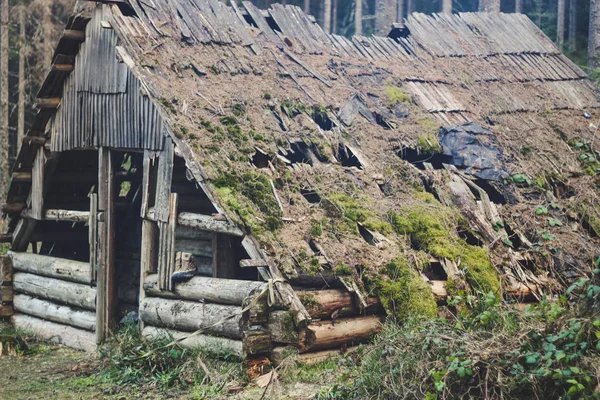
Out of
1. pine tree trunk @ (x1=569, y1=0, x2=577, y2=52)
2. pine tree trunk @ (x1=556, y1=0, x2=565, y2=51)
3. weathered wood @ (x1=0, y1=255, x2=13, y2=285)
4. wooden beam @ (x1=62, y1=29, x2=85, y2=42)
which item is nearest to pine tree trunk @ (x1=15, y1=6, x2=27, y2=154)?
weathered wood @ (x1=0, y1=255, x2=13, y2=285)

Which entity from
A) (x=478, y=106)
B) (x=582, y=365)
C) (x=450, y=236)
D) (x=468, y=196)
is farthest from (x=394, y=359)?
(x=478, y=106)

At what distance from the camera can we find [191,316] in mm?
10555

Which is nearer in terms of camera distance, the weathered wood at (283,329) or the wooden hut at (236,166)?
the weathered wood at (283,329)

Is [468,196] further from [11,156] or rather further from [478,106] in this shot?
[11,156]

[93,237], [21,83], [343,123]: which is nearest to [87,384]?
[93,237]

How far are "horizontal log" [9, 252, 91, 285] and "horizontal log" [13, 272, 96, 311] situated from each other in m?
0.09

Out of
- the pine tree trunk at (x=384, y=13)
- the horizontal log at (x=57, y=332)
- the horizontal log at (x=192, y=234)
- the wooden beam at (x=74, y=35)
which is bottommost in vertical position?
the horizontal log at (x=57, y=332)

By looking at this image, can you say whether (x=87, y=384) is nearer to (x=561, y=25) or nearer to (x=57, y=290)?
(x=57, y=290)

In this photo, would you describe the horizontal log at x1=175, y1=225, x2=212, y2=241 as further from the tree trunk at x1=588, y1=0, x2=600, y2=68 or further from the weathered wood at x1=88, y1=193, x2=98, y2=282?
the tree trunk at x1=588, y1=0, x2=600, y2=68

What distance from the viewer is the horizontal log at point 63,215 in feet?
43.2

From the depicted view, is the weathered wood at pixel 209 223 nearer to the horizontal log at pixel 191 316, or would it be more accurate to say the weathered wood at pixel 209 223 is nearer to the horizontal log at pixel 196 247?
the horizontal log at pixel 191 316

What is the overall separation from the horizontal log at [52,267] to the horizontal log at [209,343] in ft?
8.64

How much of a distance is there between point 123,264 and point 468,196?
6488 mm

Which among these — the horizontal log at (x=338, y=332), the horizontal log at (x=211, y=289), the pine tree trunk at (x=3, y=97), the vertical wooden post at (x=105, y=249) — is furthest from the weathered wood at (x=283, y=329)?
the pine tree trunk at (x=3, y=97)
